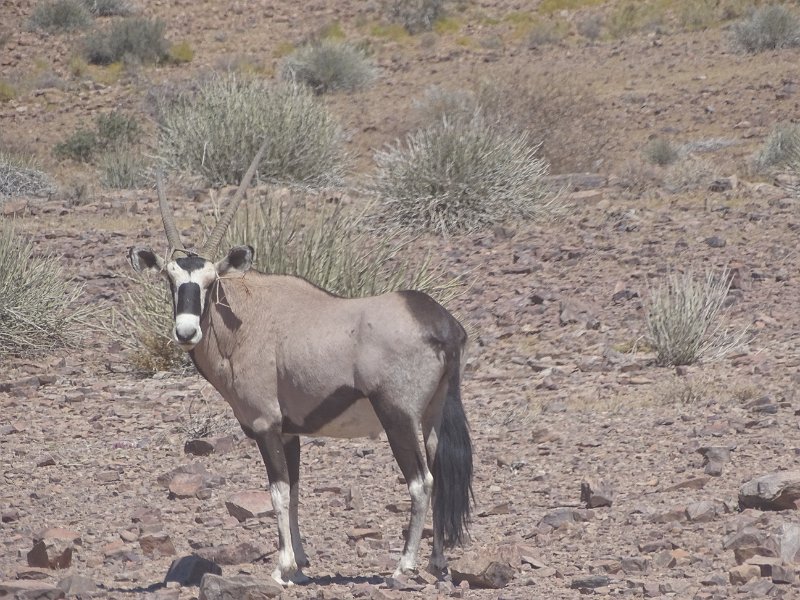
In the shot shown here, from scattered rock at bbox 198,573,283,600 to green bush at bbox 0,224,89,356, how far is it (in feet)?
24.0

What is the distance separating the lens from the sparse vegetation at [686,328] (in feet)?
34.7

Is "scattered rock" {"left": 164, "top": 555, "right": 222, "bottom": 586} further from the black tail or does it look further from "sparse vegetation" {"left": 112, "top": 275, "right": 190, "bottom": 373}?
"sparse vegetation" {"left": 112, "top": 275, "right": 190, "bottom": 373}

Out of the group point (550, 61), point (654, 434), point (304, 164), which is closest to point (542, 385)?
point (654, 434)

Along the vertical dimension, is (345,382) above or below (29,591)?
above

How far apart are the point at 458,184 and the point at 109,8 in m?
30.5

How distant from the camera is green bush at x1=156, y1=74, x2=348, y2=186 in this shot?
17531mm

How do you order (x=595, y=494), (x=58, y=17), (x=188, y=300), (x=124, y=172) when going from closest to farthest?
(x=188, y=300) → (x=595, y=494) → (x=124, y=172) → (x=58, y=17)

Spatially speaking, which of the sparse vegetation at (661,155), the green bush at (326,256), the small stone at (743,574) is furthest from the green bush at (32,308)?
the sparse vegetation at (661,155)

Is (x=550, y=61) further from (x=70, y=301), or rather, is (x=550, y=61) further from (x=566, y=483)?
(x=566, y=483)

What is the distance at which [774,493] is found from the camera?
21.6ft

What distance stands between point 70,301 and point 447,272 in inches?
150

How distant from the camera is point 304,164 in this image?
17.9 meters

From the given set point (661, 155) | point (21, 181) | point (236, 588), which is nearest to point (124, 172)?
point (21, 181)

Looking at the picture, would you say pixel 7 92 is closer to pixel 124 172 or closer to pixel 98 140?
pixel 98 140
